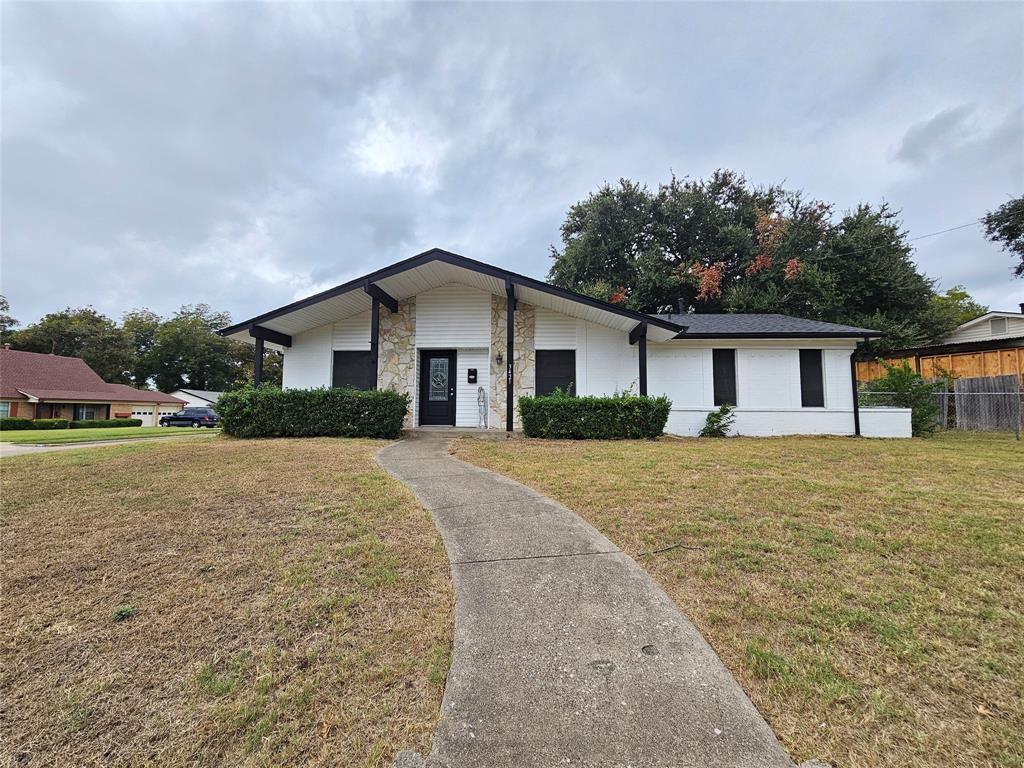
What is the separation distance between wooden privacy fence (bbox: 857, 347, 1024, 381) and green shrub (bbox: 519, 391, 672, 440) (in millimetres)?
9143

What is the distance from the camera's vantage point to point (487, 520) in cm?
386

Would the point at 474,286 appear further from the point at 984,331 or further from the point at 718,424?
the point at 984,331

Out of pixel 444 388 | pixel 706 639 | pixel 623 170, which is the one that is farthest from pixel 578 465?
pixel 623 170

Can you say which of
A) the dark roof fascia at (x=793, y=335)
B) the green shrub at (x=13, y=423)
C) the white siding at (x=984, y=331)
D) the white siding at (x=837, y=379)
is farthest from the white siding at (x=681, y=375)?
the green shrub at (x=13, y=423)

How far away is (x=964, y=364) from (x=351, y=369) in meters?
20.7

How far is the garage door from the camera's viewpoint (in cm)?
3435

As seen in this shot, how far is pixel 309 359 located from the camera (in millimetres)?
12430

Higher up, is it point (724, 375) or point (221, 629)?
point (724, 375)

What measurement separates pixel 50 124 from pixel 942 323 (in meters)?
34.7

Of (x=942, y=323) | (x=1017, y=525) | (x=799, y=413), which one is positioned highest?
(x=942, y=323)

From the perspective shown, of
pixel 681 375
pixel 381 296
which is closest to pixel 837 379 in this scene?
pixel 681 375

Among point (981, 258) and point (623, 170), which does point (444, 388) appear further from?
point (981, 258)

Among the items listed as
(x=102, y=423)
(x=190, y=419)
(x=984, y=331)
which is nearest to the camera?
(x=984, y=331)

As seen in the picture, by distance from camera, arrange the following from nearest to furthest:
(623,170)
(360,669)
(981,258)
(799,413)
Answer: (360,669) → (799,413) → (981,258) → (623,170)
